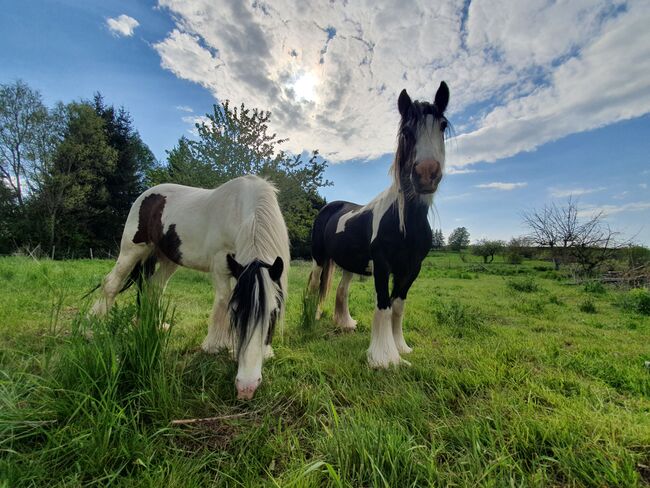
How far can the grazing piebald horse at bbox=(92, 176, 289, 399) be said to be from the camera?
2168mm

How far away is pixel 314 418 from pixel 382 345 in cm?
122

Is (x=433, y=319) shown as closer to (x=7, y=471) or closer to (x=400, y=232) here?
(x=400, y=232)

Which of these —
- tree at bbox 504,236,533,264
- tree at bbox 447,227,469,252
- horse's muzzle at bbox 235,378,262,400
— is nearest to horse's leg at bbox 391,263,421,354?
horse's muzzle at bbox 235,378,262,400

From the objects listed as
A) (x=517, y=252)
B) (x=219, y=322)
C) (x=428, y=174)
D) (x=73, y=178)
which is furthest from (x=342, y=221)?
(x=517, y=252)

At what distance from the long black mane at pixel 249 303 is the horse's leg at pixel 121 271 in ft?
8.33

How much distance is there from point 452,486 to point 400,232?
2.06 metres

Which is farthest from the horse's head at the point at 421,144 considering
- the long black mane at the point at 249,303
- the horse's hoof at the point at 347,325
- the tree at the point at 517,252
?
the tree at the point at 517,252

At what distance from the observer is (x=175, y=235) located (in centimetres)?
353

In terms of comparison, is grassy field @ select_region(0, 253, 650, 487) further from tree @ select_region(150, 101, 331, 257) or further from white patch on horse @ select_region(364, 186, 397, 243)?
tree @ select_region(150, 101, 331, 257)

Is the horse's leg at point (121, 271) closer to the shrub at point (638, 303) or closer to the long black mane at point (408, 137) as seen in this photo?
the long black mane at point (408, 137)

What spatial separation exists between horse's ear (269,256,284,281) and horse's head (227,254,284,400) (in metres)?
0.11

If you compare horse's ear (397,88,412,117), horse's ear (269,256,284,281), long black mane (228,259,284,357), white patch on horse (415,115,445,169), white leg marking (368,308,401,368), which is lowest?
white leg marking (368,308,401,368)

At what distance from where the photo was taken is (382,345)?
286 centimetres

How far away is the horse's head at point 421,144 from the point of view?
2428mm
